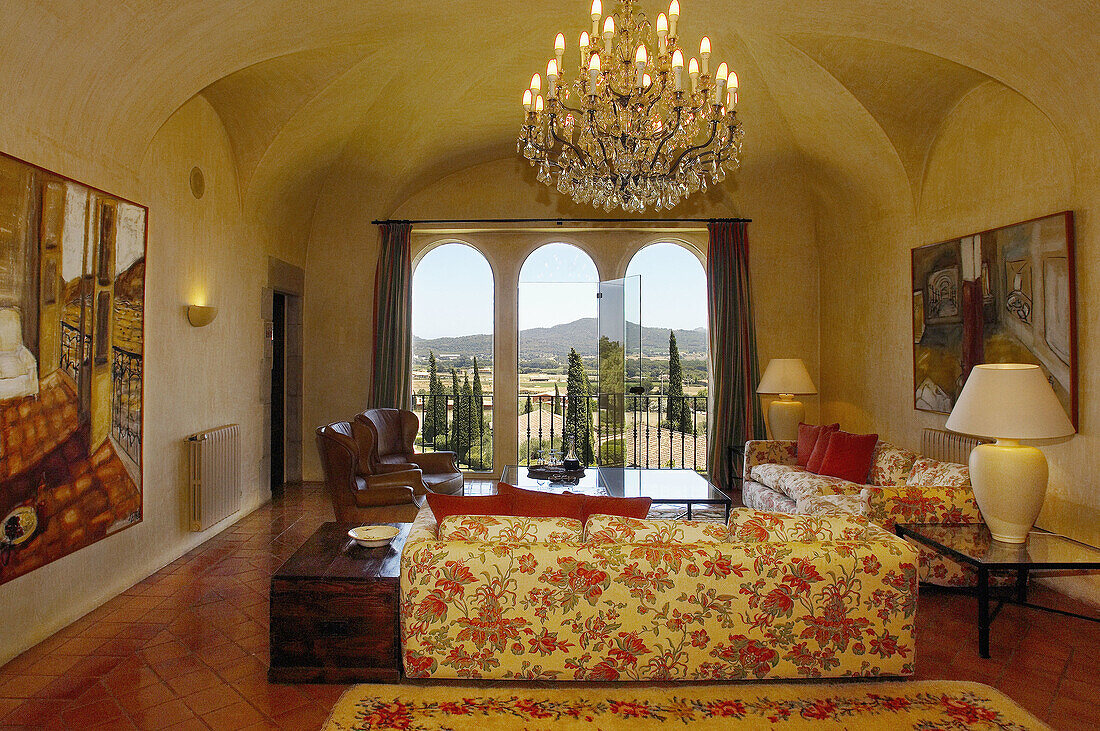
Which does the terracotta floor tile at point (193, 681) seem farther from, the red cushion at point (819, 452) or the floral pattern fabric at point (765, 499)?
the red cushion at point (819, 452)

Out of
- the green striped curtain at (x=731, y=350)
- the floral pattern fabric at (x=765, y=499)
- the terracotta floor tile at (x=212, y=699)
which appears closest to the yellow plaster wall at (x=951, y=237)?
the green striped curtain at (x=731, y=350)

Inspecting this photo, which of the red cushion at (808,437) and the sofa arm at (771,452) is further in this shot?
the sofa arm at (771,452)

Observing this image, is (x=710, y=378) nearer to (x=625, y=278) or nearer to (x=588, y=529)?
(x=625, y=278)

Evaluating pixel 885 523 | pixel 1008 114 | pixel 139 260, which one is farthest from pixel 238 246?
pixel 1008 114

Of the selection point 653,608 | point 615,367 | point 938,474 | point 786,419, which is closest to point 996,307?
point 938,474

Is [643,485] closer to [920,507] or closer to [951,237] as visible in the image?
[920,507]

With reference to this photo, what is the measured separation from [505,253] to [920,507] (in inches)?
180

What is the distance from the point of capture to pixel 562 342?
6.92 m

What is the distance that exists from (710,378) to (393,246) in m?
3.49

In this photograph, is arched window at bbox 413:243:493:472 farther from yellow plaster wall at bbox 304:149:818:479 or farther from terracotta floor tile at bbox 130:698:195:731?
terracotta floor tile at bbox 130:698:195:731

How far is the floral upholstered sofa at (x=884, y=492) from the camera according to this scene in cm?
346

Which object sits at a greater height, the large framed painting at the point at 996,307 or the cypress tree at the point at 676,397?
the large framed painting at the point at 996,307

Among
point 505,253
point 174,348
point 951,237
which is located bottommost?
point 174,348

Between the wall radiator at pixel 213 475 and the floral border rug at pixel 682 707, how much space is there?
245 centimetres
